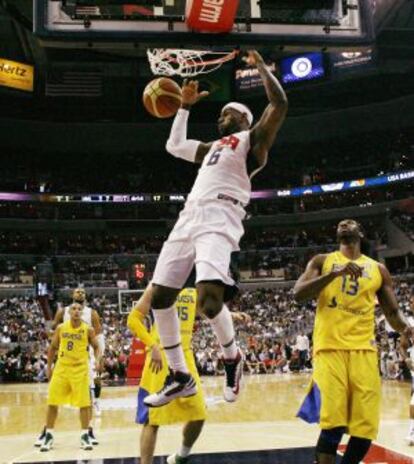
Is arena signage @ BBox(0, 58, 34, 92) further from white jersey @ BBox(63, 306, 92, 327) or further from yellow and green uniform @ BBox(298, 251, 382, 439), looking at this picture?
yellow and green uniform @ BBox(298, 251, 382, 439)

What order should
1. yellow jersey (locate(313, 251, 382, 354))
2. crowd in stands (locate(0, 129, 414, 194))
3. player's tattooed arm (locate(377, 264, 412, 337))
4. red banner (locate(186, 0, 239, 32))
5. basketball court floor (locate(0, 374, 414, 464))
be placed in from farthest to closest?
crowd in stands (locate(0, 129, 414, 194)) < basketball court floor (locate(0, 374, 414, 464)) < red banner (locate(186, 0, 239, 32)) < player's tattooed arm (locate(377, 264, 412, 337)) < yellow jersey (locate(313, 251, 382, 354))

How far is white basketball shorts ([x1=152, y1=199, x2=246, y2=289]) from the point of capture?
3.91 m

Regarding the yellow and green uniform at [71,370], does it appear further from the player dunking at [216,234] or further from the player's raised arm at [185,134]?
the player's raised arm at [185,134]

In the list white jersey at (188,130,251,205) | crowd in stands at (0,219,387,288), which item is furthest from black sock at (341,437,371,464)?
crowd in stands at (0,219,387,288)

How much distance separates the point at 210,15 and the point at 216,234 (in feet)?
8.82

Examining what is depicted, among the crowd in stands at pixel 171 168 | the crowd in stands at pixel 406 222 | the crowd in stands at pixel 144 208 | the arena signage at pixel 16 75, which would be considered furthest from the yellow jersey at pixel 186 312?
the crowd in stands at pixel 144 208

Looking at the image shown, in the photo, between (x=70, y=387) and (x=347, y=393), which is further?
(x=70, y=387)

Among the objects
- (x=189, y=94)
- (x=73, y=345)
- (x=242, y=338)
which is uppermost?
(x=189, y=94)

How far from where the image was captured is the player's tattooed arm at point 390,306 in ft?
16.9

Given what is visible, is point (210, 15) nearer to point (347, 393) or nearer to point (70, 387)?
point (347, 393)

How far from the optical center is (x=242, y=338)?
27672 millimetres

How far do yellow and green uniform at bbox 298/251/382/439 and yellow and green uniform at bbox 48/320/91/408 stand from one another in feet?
13.8

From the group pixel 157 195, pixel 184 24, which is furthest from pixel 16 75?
pixel 184 24

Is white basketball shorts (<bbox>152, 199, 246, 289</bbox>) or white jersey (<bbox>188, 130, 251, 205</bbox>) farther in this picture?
white jersey (<bbox>188, 130, 251, 205</bbox>)
